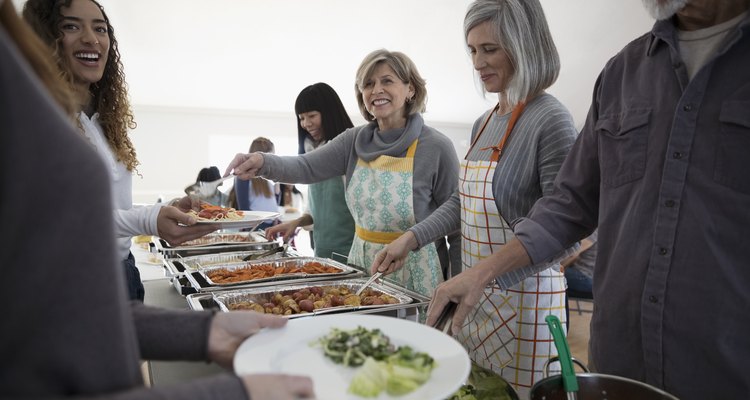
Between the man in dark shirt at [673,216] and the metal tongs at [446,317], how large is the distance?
0.06 feet

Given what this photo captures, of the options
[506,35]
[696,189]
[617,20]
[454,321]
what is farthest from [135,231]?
[617,20]

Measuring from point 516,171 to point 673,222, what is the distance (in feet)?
1.73

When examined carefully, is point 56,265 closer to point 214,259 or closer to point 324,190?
point 214,259

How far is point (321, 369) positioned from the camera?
0.67 metres

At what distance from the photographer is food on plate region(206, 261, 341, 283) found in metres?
1.71

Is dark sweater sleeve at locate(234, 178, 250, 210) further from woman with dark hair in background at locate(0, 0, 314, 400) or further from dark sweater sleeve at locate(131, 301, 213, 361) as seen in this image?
woman with dark hair in background at locate(0, 0, 314, 400)

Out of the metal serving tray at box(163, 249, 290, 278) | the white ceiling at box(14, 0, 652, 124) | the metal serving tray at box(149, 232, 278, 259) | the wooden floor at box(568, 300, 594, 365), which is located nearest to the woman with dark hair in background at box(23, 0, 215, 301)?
the metal serving tray at box(163, 249, 290, 278)

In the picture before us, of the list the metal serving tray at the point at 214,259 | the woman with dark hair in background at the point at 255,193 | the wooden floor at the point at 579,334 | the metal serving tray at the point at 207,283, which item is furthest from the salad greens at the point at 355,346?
the woman with dark hair in background at the point at 255,193

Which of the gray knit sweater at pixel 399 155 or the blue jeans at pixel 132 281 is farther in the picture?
the gray knit sweater at pixel 399 155

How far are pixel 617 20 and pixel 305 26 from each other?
176 inches

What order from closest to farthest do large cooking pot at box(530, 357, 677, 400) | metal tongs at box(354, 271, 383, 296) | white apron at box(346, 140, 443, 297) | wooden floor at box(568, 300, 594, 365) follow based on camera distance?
1. large cooking pot at box(530, 357, 677, 400)
2. metal tongs at box(354, 271, 383, 296)
3. white apron at box(346, 140, 443, 297)
4. wooden floor at box(568, 300, 594, 365)

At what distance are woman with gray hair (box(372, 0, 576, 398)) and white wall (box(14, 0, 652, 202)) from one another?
5.74 metres

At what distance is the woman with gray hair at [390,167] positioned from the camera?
1.98 meters

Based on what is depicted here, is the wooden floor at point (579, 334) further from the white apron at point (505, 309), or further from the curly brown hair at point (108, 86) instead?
the curly brown hair at point (108, 86)
